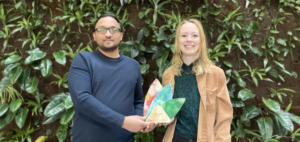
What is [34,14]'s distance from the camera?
2.68 m

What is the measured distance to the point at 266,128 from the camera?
2.20 metres

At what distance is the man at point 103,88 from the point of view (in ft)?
3.84

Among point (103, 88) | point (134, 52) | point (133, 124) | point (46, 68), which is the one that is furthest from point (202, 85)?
point (46, 68)

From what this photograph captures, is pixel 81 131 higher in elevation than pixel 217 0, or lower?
lower

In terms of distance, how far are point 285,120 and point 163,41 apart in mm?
1671

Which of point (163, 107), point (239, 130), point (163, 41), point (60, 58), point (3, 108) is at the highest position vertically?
point (163, 41)

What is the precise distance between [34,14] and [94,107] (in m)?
2.23

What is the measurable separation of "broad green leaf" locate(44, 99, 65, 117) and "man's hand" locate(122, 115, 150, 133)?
1.37m

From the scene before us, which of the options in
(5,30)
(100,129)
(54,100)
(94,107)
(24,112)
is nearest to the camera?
(94,107)

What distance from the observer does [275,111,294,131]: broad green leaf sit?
84.7 inches

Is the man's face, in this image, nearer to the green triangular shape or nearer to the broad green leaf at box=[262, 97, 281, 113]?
the green triangular shape

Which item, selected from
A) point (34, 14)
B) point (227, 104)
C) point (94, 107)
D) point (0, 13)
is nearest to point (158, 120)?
point (94, 107)

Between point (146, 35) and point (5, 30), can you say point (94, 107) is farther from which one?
point (5, 30)

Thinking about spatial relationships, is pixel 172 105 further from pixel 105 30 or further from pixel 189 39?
pixel 105 30
